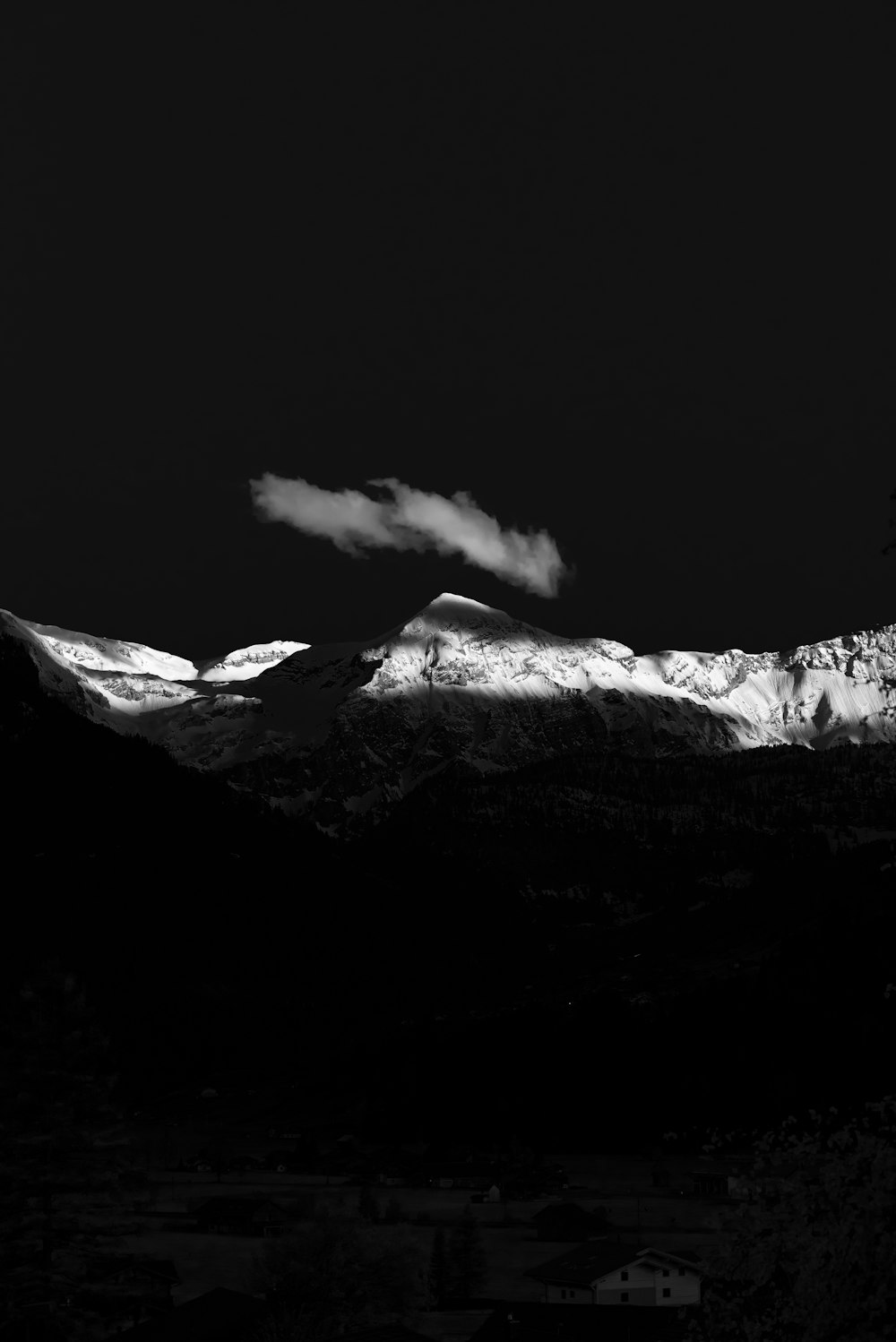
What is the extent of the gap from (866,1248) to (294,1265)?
2611 inches

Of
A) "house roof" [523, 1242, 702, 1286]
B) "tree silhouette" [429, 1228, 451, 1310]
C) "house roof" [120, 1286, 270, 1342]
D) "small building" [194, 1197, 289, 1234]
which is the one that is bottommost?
"small building" [194, 1197, 289, 1234]

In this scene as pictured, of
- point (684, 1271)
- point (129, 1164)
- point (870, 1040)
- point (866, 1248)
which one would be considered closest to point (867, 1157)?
point (866, 1248)

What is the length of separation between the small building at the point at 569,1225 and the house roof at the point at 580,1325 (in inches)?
2271

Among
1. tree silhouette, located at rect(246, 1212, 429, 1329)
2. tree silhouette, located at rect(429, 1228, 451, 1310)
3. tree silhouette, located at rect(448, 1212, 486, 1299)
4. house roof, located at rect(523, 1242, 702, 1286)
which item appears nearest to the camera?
tree silhouette, located at rect(246, 1212, 429, 1329)

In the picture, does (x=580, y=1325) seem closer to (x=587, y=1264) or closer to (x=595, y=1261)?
(x=595, y=1261)

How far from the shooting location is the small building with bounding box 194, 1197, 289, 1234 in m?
136

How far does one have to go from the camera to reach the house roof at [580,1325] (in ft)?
210

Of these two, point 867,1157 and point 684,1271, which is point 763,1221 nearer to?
point 867,1157

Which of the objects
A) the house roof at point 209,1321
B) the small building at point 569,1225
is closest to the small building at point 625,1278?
the house roof at point 209,1321

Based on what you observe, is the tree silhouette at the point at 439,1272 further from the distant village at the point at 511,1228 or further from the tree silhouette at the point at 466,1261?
the distant village at the point at 511,1228

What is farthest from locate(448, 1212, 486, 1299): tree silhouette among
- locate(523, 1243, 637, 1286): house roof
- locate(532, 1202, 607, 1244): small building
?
locate(532, 1202, 607, 1244): small building

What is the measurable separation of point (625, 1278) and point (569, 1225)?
144 ft

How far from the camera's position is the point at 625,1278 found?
289 feet

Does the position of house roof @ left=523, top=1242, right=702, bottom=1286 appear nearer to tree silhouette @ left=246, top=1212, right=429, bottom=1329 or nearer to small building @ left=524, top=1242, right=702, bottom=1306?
Result: small building @ left=524, top=1242, right=702, bottom=1306
